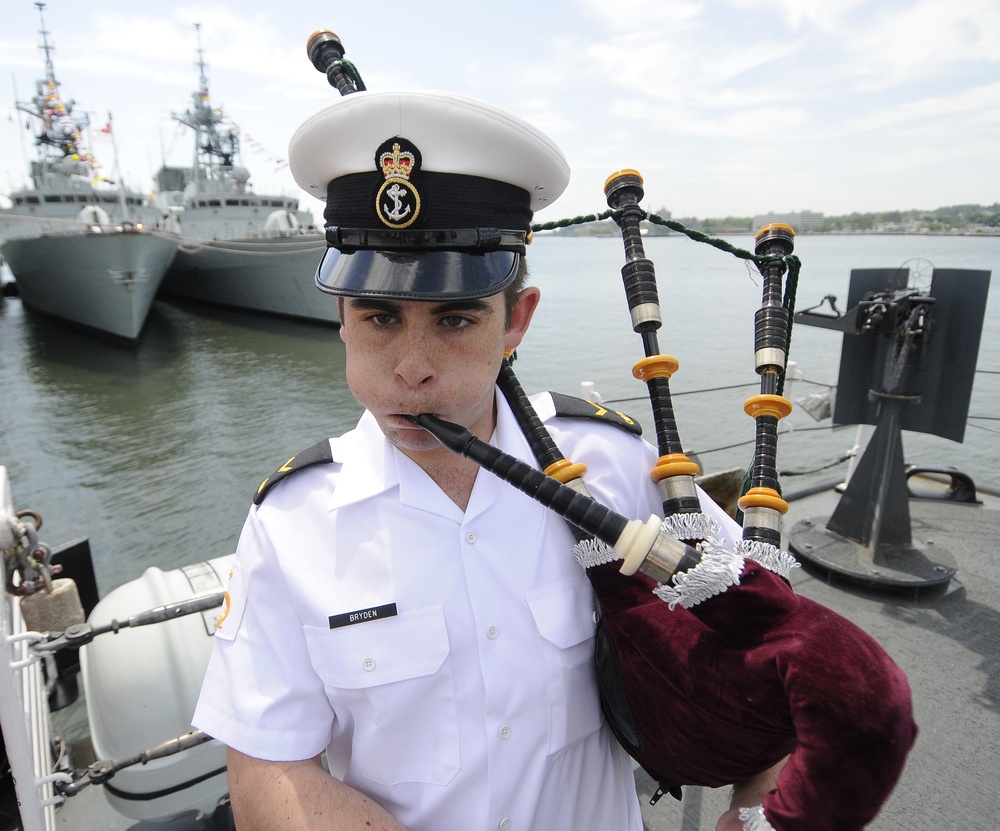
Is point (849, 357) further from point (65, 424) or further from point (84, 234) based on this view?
point (84, 234)

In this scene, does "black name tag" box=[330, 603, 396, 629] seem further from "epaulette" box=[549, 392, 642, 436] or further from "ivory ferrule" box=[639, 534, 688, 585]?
"epaulette" box=[549, 392, 642, 436]

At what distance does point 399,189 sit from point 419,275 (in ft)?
0.63

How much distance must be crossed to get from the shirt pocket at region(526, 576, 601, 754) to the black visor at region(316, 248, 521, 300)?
614mm

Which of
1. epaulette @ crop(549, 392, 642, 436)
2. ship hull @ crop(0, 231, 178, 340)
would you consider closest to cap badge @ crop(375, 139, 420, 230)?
epaulette @ crop(549, 392, 642, 436)

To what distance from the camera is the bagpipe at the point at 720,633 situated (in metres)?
0.77

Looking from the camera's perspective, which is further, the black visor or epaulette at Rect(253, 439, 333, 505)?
epaulette at Rect(253, 439, 333, 505)

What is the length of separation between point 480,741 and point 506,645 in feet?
0.60

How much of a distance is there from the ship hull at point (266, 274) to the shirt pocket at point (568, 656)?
22443 mm

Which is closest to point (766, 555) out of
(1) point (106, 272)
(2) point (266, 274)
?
(1) point (106, 272)

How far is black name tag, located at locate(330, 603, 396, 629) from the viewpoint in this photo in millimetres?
1177

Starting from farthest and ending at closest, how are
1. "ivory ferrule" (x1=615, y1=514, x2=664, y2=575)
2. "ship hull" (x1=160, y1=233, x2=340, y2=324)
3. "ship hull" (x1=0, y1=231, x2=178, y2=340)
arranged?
1. "ship hull" (x1=160, y1=233, x2=340, y2=324)
2. "ship hull" (x1=0, y1=231, x2=178, y2=340)
3. "ivory ferrule" (x1=615, y1=514, x2=664, y2=575)

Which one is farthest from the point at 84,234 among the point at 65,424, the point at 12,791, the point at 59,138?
the point at 12,791

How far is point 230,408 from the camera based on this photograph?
609 inches

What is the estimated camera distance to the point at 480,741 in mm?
1206
